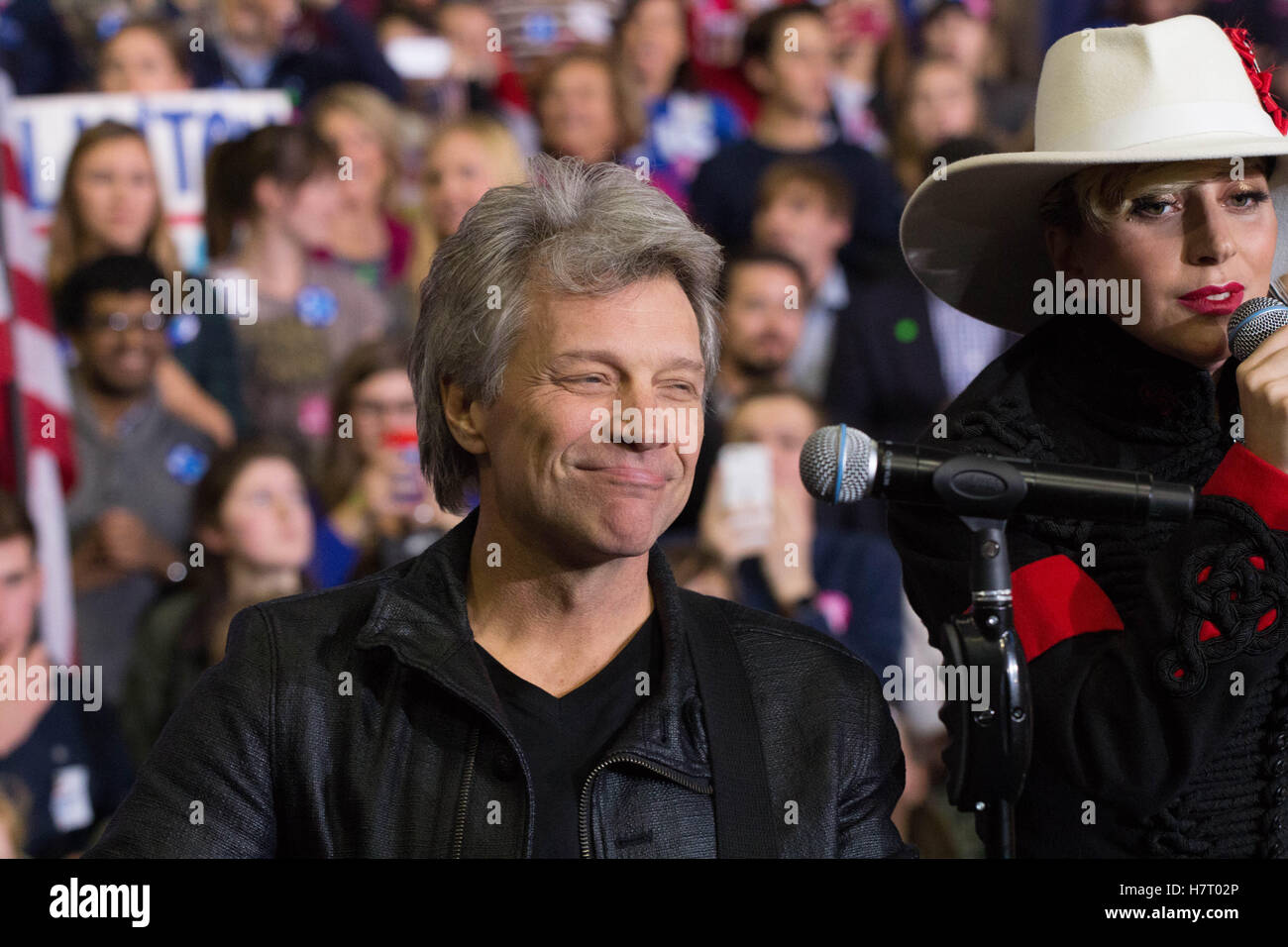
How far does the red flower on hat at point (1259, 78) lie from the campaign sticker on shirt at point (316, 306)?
114 inches

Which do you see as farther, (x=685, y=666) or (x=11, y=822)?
(x=11, y=822)

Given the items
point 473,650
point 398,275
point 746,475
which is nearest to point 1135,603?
point 473,650

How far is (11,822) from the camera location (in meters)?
3.71

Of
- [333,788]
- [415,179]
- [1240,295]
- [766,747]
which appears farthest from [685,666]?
[415,179]

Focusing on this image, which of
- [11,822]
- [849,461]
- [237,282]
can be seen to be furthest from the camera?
[237,282]

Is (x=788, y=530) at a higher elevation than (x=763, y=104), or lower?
lower

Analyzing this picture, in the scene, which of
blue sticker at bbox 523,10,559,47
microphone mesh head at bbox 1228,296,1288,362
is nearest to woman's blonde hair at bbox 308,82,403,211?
blue sticker at bbox 523,10,559,47

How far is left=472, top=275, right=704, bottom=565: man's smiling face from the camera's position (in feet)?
6.26

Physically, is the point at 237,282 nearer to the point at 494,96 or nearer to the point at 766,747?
the point at 494,96

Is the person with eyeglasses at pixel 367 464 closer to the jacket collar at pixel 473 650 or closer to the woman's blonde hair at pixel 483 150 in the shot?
the woman's blonde hair at pixel 483 150

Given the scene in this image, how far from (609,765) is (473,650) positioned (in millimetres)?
224

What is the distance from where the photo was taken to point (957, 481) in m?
1.55

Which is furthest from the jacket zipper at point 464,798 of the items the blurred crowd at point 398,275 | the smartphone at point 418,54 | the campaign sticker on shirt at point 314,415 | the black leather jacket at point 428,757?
the smartphone at point 418,54
